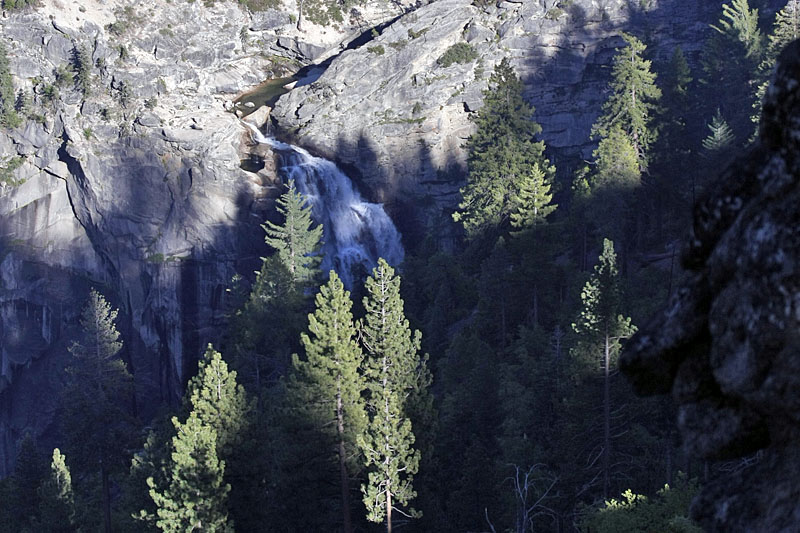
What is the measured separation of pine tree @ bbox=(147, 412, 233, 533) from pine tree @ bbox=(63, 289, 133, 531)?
1434 cm

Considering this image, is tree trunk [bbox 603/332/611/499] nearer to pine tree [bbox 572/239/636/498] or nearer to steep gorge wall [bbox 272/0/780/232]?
pine tree [bbox 572/239/636/498]

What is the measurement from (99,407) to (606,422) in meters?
30.8

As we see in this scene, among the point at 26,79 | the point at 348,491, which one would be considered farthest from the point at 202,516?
the point at 26,79

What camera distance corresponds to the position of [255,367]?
45250 millimetres

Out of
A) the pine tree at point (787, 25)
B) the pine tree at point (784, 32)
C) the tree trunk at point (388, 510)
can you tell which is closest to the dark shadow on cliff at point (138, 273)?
the pine tree at point (784, 32)

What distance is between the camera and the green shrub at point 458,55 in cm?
6675

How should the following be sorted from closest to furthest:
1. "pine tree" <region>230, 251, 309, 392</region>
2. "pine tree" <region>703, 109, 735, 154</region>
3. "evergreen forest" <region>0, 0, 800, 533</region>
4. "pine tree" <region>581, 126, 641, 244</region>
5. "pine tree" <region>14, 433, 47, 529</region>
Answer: "evergreen forest" <region>0, 0, 800, 533</region> < "pine tree" <region>14, 433, 47, 529</region> < "pine tree" <region>581, 126, 641, 244</region> < "pine tree" <region>230, 251, 309, 392</region> < "pine tree" <region>703, 109, 735, 154</region>

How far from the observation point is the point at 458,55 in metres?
66.9

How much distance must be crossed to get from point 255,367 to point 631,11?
139 feet

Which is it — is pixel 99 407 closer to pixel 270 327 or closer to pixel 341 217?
pixel 270 327

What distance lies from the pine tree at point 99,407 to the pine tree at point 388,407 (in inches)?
756

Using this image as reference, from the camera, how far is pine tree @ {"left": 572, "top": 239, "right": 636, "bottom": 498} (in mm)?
→ 27750

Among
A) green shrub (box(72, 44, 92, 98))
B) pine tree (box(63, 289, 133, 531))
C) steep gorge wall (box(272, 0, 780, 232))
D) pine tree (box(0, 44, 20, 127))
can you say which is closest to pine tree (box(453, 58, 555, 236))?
→ steep gorge wall (box(272, 0, 780, 232))

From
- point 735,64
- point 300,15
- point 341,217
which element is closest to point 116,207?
point 341,217
